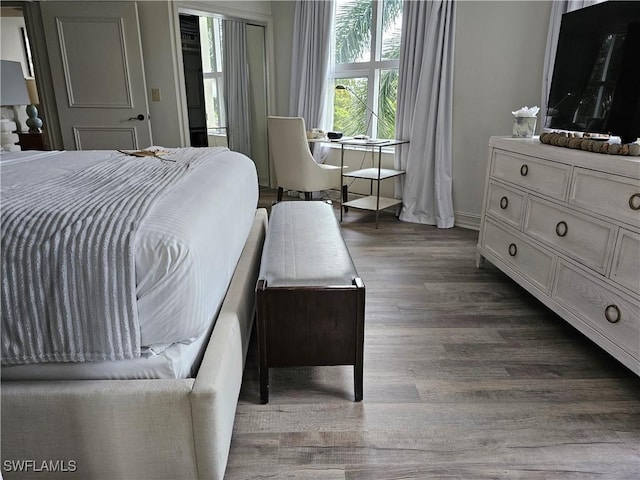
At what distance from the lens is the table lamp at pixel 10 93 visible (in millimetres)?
3273

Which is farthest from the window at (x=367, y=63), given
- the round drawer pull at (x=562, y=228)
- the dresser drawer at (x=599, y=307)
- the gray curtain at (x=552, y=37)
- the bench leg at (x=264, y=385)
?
the bench leg at (x=264, y=385)

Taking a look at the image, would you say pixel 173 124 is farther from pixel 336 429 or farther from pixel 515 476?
pixel 515 476

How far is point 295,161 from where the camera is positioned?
13.4ft

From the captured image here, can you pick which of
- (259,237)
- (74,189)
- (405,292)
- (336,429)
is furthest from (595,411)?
(74,189)

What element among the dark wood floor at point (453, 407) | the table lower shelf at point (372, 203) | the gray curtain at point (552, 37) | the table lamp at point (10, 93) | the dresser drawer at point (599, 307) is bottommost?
the dark wood floor at point (453, 407)

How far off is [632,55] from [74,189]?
2.34 meters

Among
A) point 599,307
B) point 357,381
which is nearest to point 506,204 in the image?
point 599,307

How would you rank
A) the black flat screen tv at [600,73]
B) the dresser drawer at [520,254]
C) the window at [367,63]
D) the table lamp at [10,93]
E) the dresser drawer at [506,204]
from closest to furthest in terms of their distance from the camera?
the black flat screen tv at [600,73] → the dresser drawer at [520,254] → the dresser drawer at [506,204] → the table lamp at [10,93] → the window at [367,63]

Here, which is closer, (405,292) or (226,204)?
(226,204)

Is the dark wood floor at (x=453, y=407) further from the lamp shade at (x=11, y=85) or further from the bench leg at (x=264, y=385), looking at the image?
the lamp shade at (x=11, y=85)

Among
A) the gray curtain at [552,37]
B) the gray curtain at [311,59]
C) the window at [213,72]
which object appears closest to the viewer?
the gray curtain at [552,37]

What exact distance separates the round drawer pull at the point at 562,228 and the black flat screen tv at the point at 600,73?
436 millimetres

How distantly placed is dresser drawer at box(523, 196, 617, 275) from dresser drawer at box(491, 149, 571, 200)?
0.23ft

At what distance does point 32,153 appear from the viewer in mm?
2430
